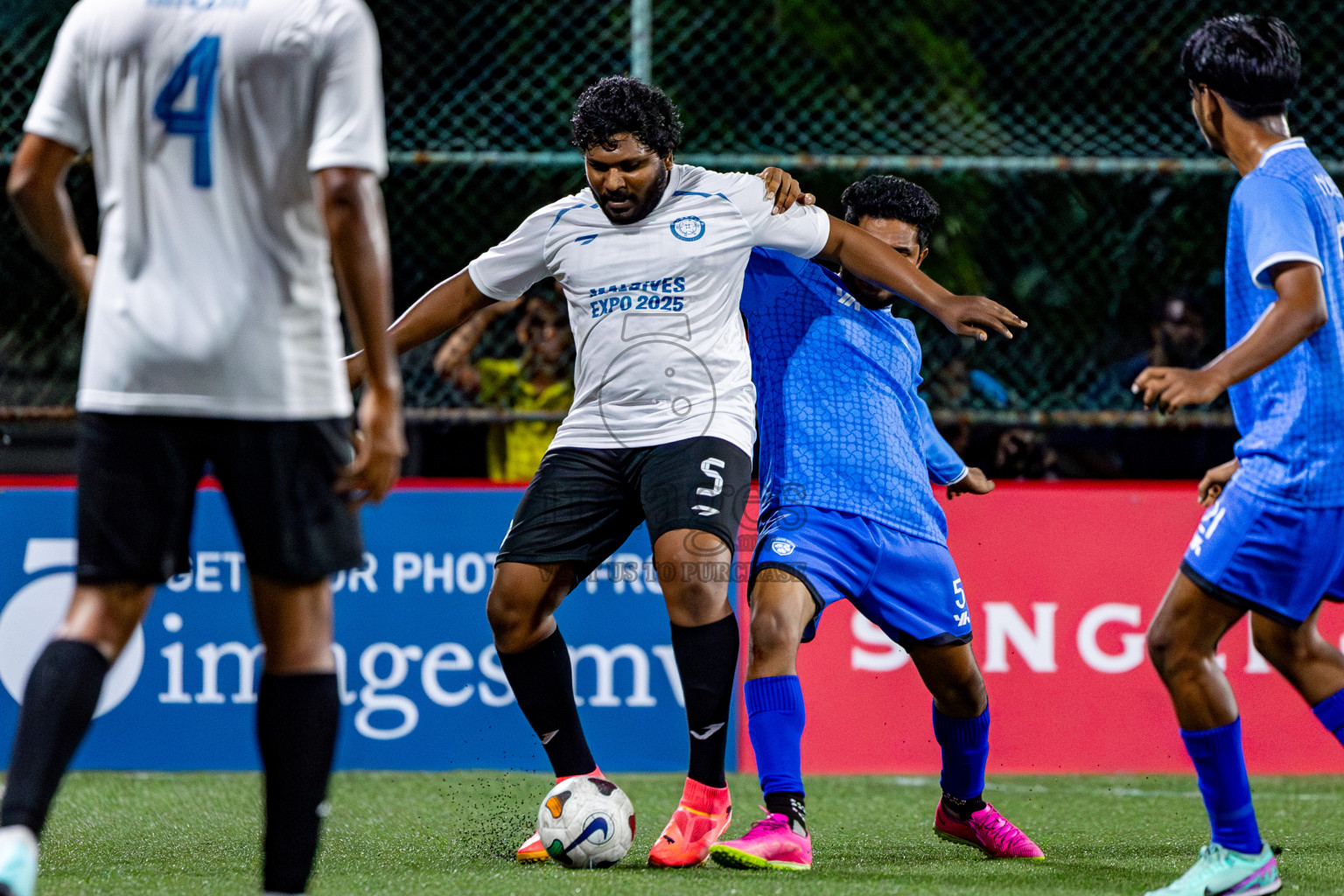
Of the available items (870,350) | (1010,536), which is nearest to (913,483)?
(870,350)

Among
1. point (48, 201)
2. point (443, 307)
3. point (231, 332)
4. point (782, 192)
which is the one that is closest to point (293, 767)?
point (231, 332)

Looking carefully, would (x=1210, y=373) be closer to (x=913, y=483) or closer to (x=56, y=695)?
(x=913, y=483)

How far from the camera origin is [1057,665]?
19.0 feet

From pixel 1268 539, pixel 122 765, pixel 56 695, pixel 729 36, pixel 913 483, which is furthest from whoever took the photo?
pixel 729 36

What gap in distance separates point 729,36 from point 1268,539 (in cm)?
484

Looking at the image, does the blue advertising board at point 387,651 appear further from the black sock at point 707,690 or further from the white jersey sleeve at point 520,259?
the black sock at point 707,690

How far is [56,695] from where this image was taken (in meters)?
2.45

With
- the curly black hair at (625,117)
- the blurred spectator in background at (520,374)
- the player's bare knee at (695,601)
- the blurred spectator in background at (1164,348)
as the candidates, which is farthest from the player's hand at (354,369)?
the blurred spectator in background at (1164,348)

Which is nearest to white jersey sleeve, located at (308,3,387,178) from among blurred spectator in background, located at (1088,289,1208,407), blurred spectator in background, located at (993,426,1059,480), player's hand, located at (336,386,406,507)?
player's hand, located at (336,386,406,507)

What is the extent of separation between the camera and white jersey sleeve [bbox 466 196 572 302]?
13.4 ft

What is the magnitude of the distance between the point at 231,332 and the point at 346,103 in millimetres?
409

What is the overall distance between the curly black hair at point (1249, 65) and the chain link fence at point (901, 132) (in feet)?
10.3

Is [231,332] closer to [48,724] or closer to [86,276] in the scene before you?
[86,276]

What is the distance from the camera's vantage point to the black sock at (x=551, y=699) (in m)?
3.95
